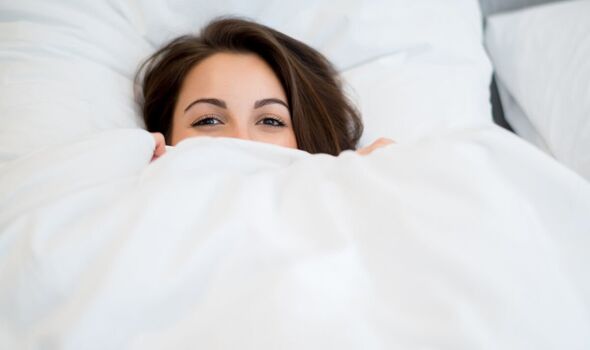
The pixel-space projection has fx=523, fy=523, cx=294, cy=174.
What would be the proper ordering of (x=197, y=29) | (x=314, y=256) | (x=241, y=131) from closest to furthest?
(x=314, y=256), (x=241, y=131), (x=197, y=29)

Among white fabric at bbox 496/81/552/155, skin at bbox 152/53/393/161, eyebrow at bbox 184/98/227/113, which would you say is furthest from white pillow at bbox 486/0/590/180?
eyebrow at bbox 184/98/227/113

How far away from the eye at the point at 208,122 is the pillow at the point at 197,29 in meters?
0.17

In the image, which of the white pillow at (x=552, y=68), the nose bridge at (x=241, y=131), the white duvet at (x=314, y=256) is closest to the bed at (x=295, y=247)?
the white duvet at (x=314, y=256)

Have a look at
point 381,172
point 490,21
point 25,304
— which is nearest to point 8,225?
point 25,304

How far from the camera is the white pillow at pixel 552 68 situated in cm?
107

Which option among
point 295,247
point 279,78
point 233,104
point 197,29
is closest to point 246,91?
point 233,104

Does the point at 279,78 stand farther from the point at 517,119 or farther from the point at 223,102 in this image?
the point at 517,119

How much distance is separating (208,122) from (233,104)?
6 centimetres

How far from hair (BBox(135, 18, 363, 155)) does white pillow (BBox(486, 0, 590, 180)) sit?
41 centimetres

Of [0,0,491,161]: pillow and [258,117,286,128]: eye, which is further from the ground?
[0,0,491,161]: pillow

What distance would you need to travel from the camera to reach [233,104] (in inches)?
37.8

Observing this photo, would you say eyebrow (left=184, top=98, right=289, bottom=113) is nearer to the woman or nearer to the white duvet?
the woman

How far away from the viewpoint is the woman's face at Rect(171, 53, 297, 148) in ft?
3.14

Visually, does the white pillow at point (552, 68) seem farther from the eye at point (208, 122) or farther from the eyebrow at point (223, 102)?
the eye at point (208, 122)
